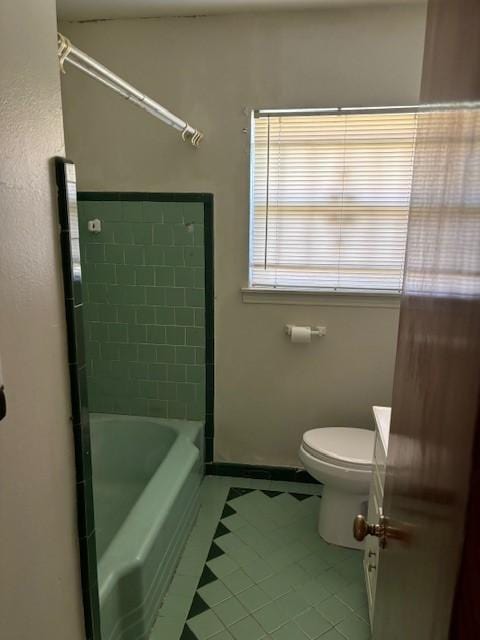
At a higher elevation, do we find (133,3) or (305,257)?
(133,3)

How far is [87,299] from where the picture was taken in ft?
9.02

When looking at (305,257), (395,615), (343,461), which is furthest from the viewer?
(305,257)

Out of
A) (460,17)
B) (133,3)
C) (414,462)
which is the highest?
(133,3)

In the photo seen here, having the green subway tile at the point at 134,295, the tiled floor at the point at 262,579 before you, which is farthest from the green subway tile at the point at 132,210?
the tiled floor at the point at 262,579

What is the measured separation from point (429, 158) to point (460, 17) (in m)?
0.20

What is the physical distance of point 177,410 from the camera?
2816 mm

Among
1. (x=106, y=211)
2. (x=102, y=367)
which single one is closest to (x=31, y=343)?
(x=106, y=211)

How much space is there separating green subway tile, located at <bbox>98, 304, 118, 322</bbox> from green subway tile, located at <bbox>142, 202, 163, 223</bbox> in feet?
1.77

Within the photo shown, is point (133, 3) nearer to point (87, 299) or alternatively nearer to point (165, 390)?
point (87, 299)

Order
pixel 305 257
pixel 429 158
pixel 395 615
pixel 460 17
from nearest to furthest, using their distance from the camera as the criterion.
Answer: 1. pixel 460 17
2. pixel 429 158
3. pixel 395 615
4. pixel 305 257

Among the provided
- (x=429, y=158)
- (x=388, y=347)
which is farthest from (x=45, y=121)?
(x=388, y=347)

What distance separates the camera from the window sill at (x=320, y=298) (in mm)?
2543

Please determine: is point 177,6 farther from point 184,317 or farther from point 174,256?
point 184,317

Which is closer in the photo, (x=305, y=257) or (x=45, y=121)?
(x=45, y=121)
